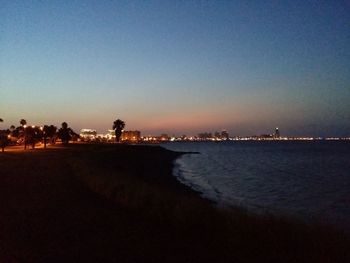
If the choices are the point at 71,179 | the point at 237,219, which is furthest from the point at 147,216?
the point at 71,179

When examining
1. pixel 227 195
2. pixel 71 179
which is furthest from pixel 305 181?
pixel 71 179

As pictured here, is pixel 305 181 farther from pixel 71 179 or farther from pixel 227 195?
pixel 71 179

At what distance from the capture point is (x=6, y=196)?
75.6 ft

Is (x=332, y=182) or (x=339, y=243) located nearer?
(x=339, y=243)

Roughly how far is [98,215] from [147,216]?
1.88m

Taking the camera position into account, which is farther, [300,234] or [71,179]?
[71,179]

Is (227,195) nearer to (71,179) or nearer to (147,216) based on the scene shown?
(71,179)

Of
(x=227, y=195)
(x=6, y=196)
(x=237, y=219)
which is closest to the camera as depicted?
(x=237, y=219)

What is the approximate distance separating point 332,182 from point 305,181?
2.63 meters

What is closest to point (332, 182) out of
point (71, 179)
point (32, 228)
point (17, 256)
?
point (71, 179)

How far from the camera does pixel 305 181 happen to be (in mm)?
47438

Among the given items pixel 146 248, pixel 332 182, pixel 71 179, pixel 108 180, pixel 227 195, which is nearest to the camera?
pixel 146 248

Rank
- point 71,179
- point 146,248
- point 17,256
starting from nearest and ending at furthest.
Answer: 1. point 17,256
2. point 146,248
3. point 71,179

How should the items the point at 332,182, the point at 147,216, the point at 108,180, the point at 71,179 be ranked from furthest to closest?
the point at 332,182, the point at 71,179, the point at 108,180, the point at 147,216
